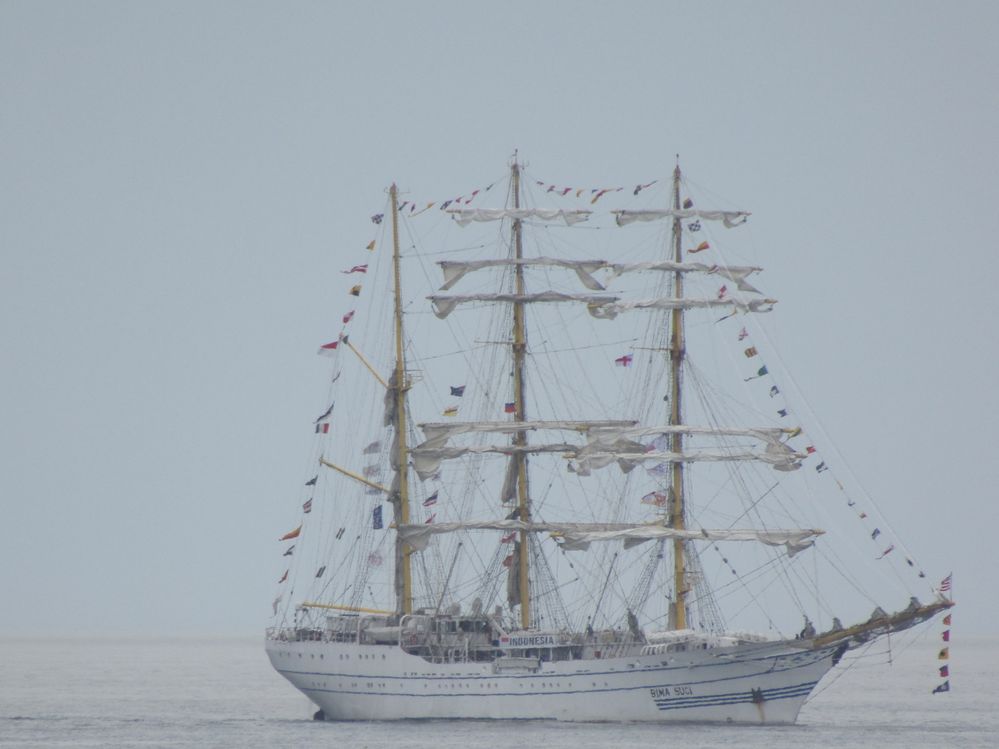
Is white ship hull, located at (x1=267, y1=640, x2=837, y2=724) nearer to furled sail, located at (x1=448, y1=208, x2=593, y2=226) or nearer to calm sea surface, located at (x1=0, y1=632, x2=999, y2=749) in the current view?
calm sea surface, located at (x1=0, y1=632, x2=999, y2=749)

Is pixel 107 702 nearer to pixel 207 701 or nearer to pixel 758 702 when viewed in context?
pixel 207 701

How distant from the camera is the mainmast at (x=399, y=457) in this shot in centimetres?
10362

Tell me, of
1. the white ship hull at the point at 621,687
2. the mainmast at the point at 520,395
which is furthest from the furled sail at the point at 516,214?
the white ship hull at the point at 621,687

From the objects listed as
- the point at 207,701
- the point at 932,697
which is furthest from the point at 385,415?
the point at 932,697

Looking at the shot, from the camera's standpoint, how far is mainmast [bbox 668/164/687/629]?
9894 centimetres

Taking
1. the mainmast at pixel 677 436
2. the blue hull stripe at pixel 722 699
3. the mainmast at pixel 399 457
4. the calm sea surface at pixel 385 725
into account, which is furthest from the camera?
the mainmast at pixel 399 457

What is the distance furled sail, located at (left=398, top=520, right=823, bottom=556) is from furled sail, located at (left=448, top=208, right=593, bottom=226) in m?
17.5

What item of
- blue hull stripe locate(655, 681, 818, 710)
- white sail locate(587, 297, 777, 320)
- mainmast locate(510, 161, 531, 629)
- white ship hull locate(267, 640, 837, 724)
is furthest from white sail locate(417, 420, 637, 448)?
blue hull stripe locate(655, 681, 818, 710)

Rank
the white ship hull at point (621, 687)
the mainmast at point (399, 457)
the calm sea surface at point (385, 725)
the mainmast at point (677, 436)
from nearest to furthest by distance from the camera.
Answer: the calm sea surface at point (385, 725) < the white ship hull at point (621, 687) < the mainmast at point (677, 436) < the mainmast at point (399, 457)

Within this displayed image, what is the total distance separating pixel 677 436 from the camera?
101m

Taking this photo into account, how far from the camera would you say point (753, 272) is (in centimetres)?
10419

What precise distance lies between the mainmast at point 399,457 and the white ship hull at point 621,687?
5.86 m

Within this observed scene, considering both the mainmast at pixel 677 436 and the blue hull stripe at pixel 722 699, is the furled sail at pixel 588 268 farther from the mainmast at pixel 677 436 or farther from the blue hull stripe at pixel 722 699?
the blue hull stripe at pixel 722 699

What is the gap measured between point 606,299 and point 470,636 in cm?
2101
